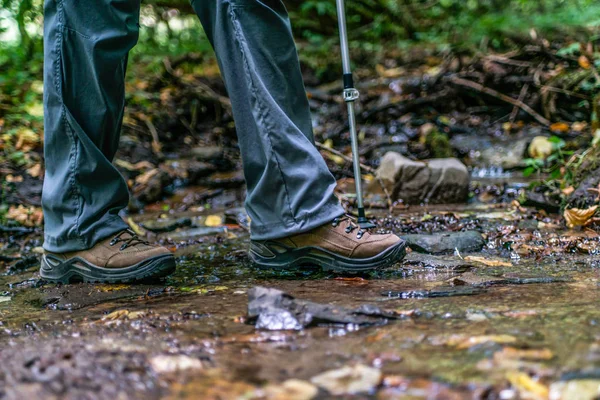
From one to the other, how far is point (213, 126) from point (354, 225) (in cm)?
508

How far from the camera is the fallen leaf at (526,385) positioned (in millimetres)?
1088

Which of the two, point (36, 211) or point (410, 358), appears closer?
point (410, 358)

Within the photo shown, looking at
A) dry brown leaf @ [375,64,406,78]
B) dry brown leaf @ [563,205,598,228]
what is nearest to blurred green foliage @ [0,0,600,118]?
dry brown leaf @ [375,64,406,78]

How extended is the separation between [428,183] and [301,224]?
2.27m

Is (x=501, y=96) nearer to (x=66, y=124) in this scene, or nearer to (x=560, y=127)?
(x=560, y=127)

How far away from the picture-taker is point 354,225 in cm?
230

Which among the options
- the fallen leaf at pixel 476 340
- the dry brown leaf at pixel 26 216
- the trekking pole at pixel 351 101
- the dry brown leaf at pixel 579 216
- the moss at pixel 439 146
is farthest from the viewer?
the moss at pixel 439 146

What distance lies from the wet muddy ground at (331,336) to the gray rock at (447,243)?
0.10 meters

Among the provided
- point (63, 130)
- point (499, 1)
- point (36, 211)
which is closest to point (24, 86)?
point (36, 211)

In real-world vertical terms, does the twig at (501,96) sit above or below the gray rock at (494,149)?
above

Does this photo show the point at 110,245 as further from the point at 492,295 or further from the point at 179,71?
the point at 179,71

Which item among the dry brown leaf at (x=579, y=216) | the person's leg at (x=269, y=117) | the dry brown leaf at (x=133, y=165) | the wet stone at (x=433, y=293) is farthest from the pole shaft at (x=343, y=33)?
the dry brown leaf at (x=133, y=165)

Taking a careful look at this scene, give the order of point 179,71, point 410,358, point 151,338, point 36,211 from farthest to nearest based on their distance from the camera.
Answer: point 179,71 < point 36,211 < point 151,338 < point 410,358

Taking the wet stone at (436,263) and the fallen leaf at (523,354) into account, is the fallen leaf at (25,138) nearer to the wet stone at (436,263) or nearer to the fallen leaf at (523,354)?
the wet stone at (436,263)
